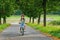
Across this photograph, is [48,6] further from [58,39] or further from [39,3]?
[58,39]

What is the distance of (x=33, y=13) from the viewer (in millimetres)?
65375

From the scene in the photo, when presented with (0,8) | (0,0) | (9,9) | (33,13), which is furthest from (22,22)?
(33,13)

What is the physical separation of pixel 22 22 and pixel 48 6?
479 inches

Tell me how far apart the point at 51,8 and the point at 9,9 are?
63.2 feet

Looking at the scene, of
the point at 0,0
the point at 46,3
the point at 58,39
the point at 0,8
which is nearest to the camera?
the point at 58,39

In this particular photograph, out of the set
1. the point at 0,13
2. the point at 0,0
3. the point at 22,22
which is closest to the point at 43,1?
the point at 0,0

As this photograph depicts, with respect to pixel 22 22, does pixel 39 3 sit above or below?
above

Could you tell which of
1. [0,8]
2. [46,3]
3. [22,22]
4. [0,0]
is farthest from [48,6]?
[0,8]

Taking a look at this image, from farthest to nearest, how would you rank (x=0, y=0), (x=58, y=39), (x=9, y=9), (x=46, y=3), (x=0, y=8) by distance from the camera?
1. (x=9, y=9)
2. (x=0, y=8)
3. (x=0, y=0)
4. (x=46, y=3)
5. (x=58, y=39)

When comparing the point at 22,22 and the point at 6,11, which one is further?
the point at 6,11

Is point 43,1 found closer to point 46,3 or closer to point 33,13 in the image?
point 46,3

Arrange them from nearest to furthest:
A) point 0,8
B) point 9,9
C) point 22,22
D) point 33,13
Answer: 1. point 22,22
2. point 0,8
3. point 9,9
4. point 33,13

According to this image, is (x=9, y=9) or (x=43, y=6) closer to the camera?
(x=43, y=6)

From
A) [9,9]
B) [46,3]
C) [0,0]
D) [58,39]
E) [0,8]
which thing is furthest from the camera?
[9,9]
